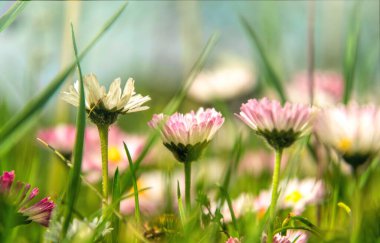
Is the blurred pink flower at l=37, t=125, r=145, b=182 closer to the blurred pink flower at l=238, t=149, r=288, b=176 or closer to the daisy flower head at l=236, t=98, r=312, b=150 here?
the blurred pink flower at l=238, t=149, r=288, b=176

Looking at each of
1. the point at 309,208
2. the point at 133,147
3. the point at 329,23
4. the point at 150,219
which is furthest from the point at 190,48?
the point at 150,219

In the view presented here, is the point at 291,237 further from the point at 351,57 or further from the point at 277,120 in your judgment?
the point at 351,57

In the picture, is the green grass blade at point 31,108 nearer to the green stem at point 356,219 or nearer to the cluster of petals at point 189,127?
the cluster of petals at point 189,127

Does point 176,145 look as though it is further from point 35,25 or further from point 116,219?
point 35,25

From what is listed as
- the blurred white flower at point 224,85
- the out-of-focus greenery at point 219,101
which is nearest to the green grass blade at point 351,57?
the out-of-focus greenery at point 219,101

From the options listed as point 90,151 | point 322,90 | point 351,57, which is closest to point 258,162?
point 322,90

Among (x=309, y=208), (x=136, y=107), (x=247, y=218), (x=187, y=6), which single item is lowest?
(x=309, y=208)
